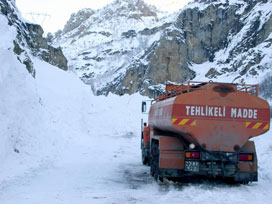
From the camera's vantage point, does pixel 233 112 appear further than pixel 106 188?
Yes

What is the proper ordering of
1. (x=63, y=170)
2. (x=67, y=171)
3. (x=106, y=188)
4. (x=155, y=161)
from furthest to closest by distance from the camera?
1. (x=63, y=170)
2. (x=67, y=171)
3. (x=155, y=161)
4. (x=106, y=188)

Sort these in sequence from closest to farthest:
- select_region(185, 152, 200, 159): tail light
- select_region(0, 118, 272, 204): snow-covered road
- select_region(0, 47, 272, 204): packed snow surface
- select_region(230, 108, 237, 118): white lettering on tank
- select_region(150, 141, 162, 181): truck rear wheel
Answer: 1. select_region(0, 118, 272, 204): snow-covered road
2. select_region(0, 47, 272, 204): packed snow surface
3. select_region(230, 108, 237, 118): white lettering on tank
4. select_region(185, 152, 200, 159): tail light
5. select_region(150, 141, 162, 181): truck rear wheel

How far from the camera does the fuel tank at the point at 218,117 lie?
8.15 m

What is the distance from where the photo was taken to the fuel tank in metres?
8.15

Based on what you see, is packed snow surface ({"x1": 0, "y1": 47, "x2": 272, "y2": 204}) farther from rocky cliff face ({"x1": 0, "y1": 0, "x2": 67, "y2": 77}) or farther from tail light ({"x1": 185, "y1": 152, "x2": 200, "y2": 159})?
rocky cliff face ({"x1": 0, "y1": 0, "x2": 67, "y2": 77})

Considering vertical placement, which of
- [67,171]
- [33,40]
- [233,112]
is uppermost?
[33,40]

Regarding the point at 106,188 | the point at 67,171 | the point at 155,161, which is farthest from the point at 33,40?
the point at 106,188

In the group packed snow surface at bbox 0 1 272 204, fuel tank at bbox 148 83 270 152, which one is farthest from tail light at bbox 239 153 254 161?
packed snow surface at bbox 0 1 272 204

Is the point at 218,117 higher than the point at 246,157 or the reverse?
higher

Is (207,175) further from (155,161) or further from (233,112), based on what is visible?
(233,112)

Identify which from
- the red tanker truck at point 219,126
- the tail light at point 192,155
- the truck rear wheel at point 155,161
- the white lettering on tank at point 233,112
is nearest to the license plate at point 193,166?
the red tanker truck at point 219,126

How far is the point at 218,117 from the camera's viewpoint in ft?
27.0

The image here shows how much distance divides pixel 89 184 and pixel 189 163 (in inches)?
106

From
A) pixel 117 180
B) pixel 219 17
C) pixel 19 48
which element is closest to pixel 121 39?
pixel 219 17
